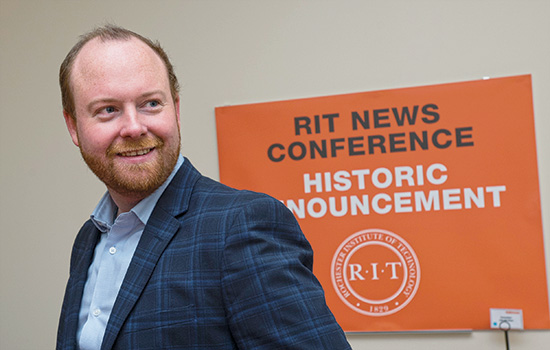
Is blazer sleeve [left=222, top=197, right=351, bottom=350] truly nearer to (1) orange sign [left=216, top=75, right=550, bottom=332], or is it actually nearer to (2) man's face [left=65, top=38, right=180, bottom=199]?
(2) man's face [left=65, top=38, right=180, bottom=199]

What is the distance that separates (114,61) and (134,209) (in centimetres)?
24

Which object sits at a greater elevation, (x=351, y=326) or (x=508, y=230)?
(x=508, y=230)

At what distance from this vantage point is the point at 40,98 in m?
2.57

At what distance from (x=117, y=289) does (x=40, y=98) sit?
72.9 inches

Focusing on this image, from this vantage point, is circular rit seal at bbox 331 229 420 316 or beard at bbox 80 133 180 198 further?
circular rit seal at bbox 331 229 420 316

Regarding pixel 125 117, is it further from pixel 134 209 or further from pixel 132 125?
pixel 134 209

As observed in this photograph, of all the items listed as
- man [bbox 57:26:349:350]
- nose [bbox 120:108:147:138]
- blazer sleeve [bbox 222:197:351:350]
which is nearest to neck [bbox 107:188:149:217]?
man [bbox 57:26:349:350]

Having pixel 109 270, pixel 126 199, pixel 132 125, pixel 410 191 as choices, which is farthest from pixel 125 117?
pixel 410 191

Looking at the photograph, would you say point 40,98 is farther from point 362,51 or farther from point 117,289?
point 117,289

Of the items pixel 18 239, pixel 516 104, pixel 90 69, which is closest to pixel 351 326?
pixel 516 104

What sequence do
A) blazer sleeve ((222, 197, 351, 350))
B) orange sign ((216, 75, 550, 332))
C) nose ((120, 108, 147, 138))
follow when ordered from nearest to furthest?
blazer sleeve ((222, 197, 351, 350)) → nose ((120, 108, 147, 138)) → orange sign ((216, 75, 550, 332))

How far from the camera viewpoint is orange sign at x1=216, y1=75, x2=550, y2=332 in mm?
2150

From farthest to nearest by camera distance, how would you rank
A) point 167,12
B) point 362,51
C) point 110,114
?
point 167,12 < point 362,51 < point 110,114

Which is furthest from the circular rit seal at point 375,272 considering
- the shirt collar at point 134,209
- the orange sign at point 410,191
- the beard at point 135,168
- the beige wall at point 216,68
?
the beard at point 135,168
